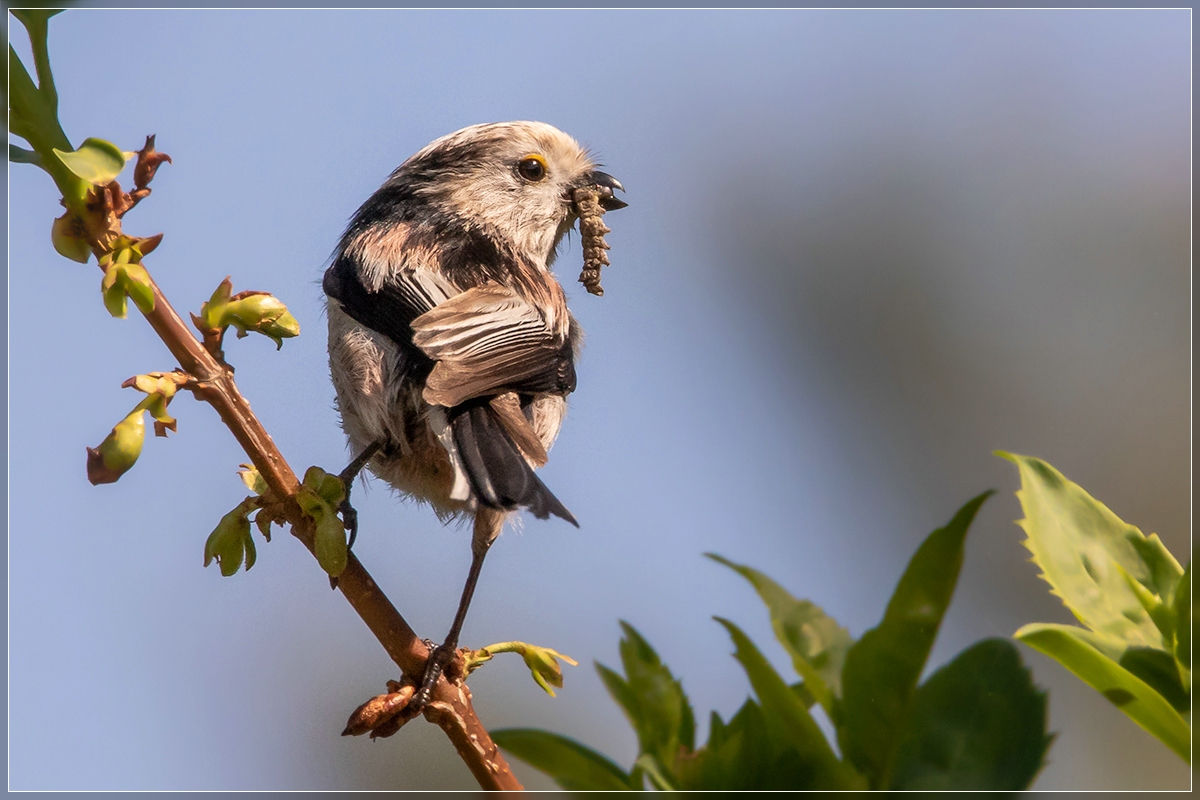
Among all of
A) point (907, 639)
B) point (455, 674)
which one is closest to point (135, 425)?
point (455, 674)

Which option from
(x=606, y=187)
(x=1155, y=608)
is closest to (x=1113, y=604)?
(x=1155, y=608)

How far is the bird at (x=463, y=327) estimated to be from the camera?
2.30 meters

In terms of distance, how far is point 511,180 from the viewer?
3.36 metres

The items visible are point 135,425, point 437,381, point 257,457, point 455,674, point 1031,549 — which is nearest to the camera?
point 1031,549

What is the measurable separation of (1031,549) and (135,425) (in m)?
1.11

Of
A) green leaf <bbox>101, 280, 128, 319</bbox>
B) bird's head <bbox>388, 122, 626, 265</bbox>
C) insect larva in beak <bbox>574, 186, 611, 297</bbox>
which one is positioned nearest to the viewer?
green leaf <bbox>101, 280, 128, 319</bbox>

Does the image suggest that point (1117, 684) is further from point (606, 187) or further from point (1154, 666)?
point (606, 187)

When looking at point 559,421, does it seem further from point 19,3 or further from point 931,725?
point 931,725

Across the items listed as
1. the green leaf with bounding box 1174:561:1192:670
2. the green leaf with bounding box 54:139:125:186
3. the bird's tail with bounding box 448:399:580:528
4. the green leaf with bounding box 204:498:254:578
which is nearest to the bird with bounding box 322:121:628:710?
the bird's tail with bounding box 448:399:580:528

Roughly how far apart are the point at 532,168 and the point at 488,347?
1164mm

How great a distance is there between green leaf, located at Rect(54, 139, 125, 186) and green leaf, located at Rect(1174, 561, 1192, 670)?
3.99ft

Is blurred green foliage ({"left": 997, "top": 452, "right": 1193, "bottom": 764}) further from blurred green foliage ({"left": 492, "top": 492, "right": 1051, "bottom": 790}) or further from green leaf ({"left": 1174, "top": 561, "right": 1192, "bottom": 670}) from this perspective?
blurred green foliage ({"left": 492, "top": 492, "right": 1051, "bottom": 790})

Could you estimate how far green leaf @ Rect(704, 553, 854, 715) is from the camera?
78 cm

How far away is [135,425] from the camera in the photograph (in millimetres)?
1391
